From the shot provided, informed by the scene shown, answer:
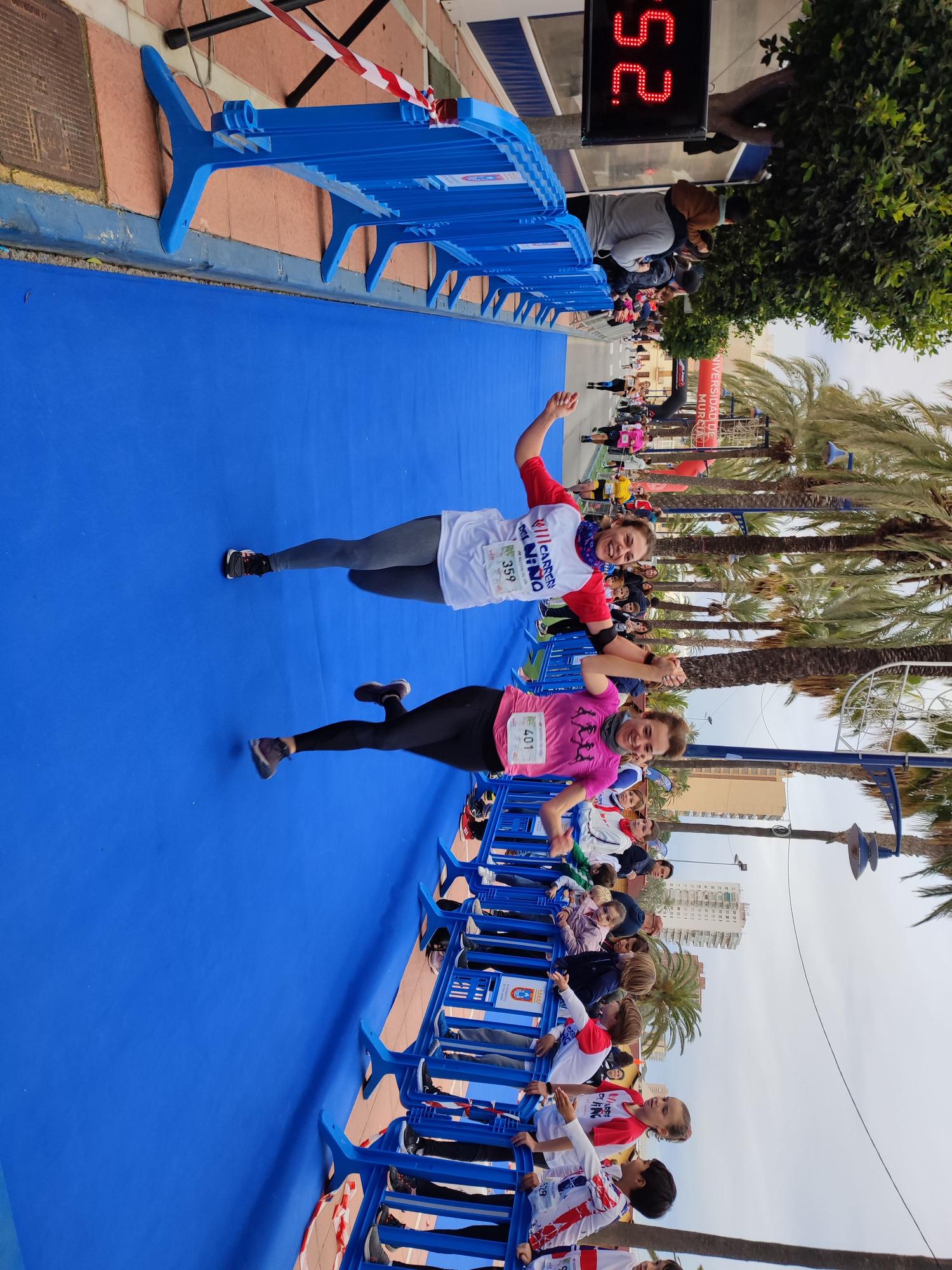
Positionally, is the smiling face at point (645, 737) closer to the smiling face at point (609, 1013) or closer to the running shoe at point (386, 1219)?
the running shoe at point (386, 1219)

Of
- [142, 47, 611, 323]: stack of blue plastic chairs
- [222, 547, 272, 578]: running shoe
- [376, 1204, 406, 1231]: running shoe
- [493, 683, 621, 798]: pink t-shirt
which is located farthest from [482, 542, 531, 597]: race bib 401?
[376, 1204, 406, 1231]: running shoe

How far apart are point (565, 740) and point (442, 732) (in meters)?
0.63

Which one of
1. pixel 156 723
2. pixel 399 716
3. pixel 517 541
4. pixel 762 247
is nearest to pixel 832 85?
pixel 762 247

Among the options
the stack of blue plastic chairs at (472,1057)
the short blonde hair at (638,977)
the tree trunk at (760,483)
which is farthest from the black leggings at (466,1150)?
the tree trunk at (760,483)

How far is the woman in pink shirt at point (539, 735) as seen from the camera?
3.67 m

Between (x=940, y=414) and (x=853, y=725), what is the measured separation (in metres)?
2.96

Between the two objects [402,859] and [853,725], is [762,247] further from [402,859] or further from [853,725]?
[402,859]

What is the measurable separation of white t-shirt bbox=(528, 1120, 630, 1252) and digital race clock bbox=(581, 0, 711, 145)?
17.6 feet

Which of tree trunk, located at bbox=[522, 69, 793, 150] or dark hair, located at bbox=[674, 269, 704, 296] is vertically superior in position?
tree trunk, located at bbox=[522, 69, 793, 150]

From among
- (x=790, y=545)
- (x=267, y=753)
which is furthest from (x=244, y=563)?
(x=790, y=545)

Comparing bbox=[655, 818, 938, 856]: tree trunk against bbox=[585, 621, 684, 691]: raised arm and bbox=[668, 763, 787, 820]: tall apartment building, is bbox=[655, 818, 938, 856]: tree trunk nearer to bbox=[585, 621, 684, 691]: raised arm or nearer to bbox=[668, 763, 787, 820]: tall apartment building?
bbox=[585, 621, 684, 691]: raised arm

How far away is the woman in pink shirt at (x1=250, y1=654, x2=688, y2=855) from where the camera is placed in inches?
145

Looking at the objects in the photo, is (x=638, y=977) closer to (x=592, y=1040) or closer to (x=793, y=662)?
(x=592, y=1040)

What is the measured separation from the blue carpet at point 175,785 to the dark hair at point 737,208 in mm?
3259
